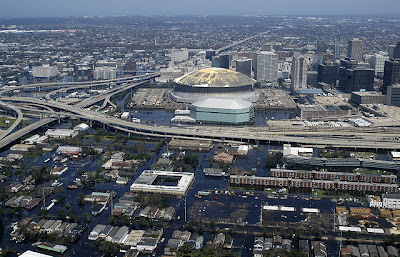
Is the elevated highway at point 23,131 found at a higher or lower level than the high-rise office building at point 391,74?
lower

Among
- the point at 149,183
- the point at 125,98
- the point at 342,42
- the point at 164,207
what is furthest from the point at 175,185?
the point at 342,42

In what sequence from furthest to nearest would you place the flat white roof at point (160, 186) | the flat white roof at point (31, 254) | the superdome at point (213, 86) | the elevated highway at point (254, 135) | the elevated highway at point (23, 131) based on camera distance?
the superdome at point (213, 86)
the elevated highway at point (23, 131)
the elevated highway at point (254, 135)
the flat white roof at point (160, 186)
the flat white roof at point (31, 254)

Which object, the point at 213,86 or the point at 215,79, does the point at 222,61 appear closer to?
the point at 215,79

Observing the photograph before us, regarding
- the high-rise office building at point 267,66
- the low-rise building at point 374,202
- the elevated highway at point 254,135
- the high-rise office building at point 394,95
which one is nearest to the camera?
the low-rise building at point 374,202

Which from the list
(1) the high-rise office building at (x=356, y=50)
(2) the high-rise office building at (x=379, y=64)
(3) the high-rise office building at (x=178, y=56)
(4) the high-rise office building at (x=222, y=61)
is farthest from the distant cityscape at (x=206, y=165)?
(3) the high-rise office building at (x=178, y=56)

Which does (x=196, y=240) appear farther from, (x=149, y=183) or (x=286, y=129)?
(x=286, y=129)

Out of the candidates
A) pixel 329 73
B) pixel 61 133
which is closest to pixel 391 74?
pixel 329 73

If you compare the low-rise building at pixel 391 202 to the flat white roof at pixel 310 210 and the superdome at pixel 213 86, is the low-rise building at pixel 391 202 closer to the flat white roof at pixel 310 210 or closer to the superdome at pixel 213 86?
the flat white roof at pixel 310 210
